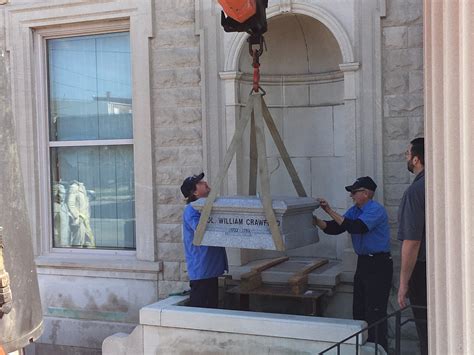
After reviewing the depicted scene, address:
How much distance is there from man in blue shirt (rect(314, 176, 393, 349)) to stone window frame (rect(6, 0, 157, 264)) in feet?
8.04

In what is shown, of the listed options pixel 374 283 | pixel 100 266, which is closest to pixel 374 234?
pixel 374 283

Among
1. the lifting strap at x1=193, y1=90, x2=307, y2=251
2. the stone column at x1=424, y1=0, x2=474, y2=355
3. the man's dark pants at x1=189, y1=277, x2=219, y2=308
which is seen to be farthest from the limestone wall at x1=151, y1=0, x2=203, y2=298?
the stone column at x1=424, y1=0, x2=474, y2=355

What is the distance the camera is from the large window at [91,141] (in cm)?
724

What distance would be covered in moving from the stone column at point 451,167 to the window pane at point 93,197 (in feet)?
16.7

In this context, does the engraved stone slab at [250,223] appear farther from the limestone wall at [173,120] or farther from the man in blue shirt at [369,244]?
the limestone wall at [173,120]

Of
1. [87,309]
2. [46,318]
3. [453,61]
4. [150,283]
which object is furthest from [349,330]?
[46,318]

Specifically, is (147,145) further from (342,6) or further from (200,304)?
(342,6)

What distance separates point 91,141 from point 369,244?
3.69 m

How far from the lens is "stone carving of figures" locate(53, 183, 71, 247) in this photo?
301 inches

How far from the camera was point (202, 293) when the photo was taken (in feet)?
18.2

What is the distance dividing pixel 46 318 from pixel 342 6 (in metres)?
4.85

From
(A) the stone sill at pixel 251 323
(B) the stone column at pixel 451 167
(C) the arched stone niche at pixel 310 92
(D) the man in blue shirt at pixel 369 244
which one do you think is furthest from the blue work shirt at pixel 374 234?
(B) the stone column at pixel 451 167

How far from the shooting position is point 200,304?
5508 millimetres

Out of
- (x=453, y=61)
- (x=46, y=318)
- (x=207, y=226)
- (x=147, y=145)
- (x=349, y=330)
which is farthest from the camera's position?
(x=46, y=318)
